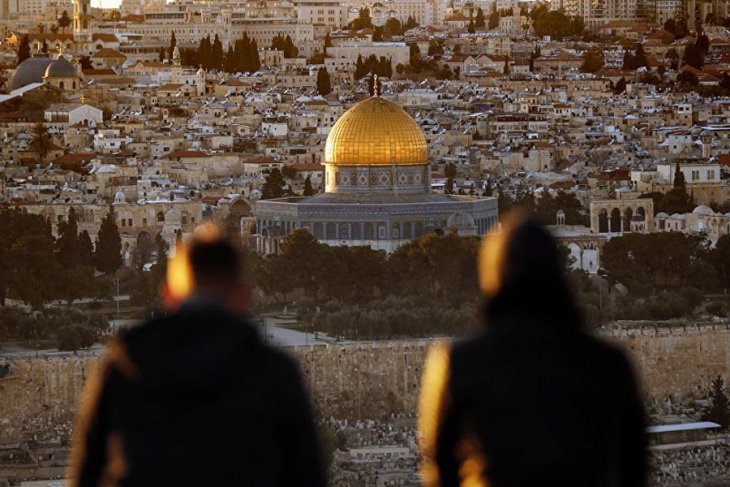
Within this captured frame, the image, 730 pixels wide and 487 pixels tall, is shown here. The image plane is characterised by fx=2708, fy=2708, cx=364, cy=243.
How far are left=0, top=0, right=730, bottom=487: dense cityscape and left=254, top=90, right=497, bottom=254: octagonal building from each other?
5cm

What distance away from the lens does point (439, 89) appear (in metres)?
104

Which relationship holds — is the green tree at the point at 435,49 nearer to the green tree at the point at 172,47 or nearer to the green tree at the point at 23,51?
the green tree at the point at 172,47

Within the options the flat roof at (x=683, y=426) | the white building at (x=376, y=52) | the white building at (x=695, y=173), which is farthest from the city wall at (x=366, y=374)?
the white building at (x=376, y=52)

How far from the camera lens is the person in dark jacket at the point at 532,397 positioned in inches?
272

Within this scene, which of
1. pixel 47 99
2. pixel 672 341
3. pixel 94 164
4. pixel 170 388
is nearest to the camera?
pixel 170 388

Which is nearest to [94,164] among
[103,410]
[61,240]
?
[61,240]

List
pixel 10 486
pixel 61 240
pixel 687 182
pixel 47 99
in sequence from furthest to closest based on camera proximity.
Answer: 1. pixel 47 99
2. pixel 687 182
3. pixel 61 240
4. pixel 10 486

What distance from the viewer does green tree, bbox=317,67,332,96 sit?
341ft

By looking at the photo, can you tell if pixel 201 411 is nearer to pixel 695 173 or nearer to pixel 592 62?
pixel 695 173

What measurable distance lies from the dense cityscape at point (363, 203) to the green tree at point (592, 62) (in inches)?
10.4

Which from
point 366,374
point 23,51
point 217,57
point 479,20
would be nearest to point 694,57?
point 217,57

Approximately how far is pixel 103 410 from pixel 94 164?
215 ft

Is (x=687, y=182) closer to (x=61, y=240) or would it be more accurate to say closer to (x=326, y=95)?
(x=61, y=240)

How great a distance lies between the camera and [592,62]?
→ 116875 mm
